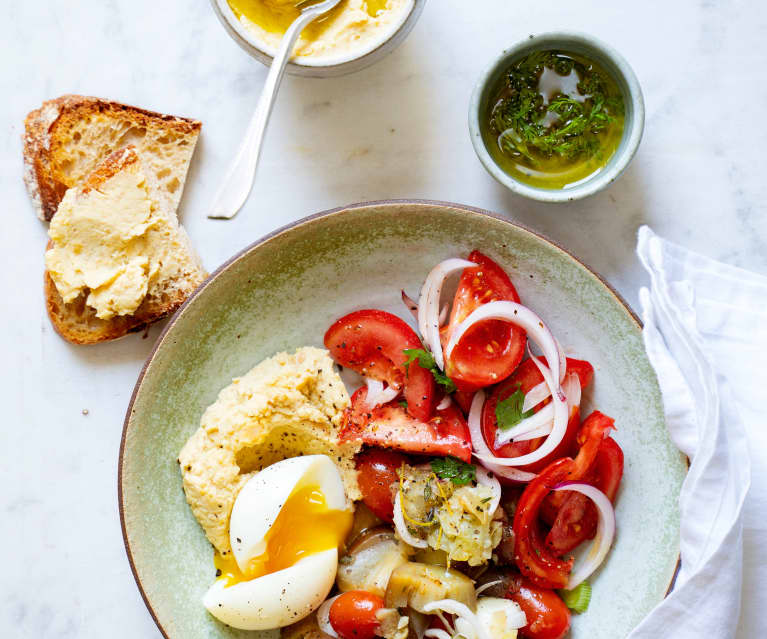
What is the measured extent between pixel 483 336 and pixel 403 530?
56 cm

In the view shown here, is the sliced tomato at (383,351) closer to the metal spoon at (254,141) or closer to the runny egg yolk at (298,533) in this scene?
the runny egg yolk at (298,533)

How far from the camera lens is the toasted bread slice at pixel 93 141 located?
2.15m

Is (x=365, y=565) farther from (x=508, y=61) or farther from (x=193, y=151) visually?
(x=508, y=61)

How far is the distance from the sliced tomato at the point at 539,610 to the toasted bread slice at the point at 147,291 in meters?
1.22

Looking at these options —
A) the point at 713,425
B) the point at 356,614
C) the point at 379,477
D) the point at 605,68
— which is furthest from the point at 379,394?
the point at 605,68

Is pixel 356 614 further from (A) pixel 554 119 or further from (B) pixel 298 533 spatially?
(A) pixel 554 119

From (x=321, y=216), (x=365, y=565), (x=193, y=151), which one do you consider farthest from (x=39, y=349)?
(x=365, y=565)

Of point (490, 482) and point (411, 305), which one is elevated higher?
point (411, 305)

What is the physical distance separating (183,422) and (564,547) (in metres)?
1.09

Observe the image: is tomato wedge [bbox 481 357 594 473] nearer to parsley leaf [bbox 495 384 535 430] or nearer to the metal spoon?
parsley leaf [bbox 495 384 535 430]

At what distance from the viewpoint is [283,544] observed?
79.1 inches

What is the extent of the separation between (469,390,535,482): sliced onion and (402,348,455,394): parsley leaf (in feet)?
0.28

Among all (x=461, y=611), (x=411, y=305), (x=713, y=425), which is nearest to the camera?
(x=713, y=425)

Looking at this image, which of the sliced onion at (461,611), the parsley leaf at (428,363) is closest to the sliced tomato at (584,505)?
the sliced onion at (461,611)
